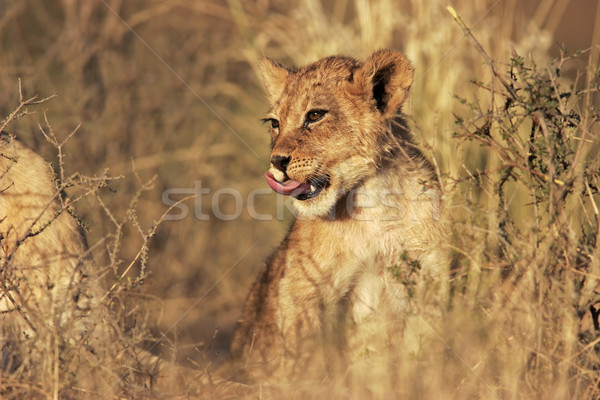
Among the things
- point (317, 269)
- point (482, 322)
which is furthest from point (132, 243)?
point (482, 322)

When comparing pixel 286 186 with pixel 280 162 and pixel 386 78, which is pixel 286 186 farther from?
pixel 386 78

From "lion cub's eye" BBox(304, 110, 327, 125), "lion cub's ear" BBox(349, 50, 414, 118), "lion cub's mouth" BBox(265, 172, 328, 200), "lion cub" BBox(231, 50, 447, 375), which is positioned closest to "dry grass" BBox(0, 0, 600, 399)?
"lion cub's ear" BBox(349, 50, 414, 118)

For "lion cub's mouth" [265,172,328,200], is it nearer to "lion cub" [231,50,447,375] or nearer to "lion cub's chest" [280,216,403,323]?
"lion cub" [231,50,447,375]

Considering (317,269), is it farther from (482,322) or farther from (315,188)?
(482,322)

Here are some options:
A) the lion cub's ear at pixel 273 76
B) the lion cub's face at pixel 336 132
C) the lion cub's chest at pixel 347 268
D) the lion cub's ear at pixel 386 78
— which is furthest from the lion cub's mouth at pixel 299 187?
the lion cub's ear at pixel 273 76

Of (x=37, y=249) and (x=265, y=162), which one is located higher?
(x=265, y=162)

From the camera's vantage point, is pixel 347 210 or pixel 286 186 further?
pixel 347 210

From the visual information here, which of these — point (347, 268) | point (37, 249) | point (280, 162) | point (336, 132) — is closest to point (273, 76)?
point (336, 132)

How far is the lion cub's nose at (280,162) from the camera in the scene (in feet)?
14.8

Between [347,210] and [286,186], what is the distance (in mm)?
549

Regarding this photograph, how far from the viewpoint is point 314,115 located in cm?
484

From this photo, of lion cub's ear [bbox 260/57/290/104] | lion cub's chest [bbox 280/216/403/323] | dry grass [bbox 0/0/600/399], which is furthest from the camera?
lion cub's ear [bbox 260/57/290/104]

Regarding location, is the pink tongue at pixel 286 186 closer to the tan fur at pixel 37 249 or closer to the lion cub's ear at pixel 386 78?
the lion cub's ear at pixel 386 78

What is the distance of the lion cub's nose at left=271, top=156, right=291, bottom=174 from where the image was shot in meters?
4.50
